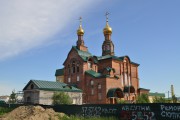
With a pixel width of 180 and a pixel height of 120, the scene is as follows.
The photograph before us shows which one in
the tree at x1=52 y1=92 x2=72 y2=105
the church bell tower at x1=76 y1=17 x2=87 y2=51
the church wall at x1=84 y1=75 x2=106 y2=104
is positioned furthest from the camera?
the church bell tower at x1=76 y1=17 x2=87 y2=51

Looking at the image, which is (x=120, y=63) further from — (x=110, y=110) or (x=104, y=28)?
(x=110, y=110)

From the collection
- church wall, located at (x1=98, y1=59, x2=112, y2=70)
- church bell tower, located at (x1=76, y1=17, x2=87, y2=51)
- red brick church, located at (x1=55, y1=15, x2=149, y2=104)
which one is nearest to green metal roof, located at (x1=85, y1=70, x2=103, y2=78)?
red brick church, located at (x1=55, y1=15, x2=149, y2=104)

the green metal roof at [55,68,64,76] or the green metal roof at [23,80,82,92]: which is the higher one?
the green metal roof at [55,68,64,76]

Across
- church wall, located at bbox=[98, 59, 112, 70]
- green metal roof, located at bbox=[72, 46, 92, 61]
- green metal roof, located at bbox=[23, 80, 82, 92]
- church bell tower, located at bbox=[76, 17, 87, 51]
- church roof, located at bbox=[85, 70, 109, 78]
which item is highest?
church bell tower, located at bbox=[76, 17, 87, 51]

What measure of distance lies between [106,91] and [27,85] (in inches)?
569

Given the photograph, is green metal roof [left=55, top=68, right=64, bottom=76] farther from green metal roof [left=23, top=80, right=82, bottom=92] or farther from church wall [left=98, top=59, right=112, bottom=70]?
green metal roof [left=23, top=80, right=82, bottom=92]

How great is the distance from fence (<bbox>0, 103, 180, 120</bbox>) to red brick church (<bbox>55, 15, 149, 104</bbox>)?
70.4 feet

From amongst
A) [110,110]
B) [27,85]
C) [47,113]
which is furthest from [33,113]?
[27,85]

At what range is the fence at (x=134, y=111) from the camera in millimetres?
15841

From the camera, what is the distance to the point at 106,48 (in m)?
Result: 55.9

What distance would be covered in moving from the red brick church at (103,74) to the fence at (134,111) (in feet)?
70.4

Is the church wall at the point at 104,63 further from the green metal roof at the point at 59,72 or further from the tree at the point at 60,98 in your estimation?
the tree at the point at 60,98

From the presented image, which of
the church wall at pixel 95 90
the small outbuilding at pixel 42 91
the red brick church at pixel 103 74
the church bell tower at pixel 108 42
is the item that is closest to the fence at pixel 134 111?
the small outbuilding at pixel 42 91

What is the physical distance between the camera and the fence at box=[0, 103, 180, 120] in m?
15.8
